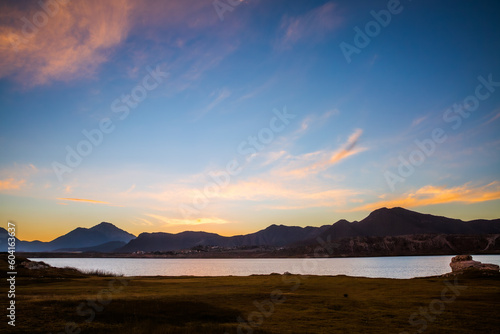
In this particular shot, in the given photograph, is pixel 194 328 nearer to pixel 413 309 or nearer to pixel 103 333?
pixel 103 333

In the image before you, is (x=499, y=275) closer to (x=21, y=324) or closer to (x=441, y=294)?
(x=441, y=294)

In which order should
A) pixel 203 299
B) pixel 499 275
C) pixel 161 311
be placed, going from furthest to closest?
pixel 499 275
pixel 203 299
pixel 161 311

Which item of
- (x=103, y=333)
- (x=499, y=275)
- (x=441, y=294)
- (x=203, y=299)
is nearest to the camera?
(x=103, y=333)

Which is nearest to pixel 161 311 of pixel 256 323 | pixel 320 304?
pixel 256 323

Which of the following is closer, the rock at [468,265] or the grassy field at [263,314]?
the grassy field at [263,314]

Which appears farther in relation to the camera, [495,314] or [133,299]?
[133,299]

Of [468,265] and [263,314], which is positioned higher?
[468,265]

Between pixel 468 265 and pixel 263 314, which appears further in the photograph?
pixel 468 265

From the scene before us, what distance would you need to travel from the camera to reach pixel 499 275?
62594 mm

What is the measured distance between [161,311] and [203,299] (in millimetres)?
7226

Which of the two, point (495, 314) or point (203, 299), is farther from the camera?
point (203, 299)

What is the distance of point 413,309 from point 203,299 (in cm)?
2302

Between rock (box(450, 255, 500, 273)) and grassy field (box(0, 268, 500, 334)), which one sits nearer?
grassy field (box(0, 268, 500, 334))

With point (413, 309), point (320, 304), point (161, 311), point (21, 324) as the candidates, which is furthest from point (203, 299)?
point (413, 309)
